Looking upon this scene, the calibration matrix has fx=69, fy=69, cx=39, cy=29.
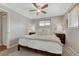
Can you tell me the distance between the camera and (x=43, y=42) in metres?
2.32

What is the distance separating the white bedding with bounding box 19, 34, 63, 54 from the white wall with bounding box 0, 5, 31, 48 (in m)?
0.30

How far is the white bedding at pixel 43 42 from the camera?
2142 millimetres

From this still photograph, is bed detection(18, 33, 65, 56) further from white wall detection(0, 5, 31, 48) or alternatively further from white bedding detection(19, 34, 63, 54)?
white wall detection(0, 5, 31, 48)

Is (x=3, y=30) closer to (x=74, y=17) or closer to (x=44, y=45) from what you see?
(x=44, y=45)

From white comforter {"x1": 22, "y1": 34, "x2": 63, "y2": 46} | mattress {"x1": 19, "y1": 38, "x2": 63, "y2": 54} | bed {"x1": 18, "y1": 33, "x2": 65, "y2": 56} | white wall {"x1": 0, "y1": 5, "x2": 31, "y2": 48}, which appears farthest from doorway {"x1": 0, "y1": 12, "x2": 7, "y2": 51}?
white comforter {"x1": 22, "y1": 34, "x2": 63, "y2": 46}

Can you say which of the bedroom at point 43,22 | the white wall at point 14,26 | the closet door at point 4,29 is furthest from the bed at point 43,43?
the closet door at point 4,29

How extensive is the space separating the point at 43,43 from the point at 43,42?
0.03 meters

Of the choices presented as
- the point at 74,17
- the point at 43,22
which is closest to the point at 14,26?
the point at 43,22

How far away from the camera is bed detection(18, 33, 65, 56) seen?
7.01 feet

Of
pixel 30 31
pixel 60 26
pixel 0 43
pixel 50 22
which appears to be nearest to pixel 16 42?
pixel 0 43

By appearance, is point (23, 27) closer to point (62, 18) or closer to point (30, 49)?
point (30, 49)

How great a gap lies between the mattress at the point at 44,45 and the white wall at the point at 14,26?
43cm

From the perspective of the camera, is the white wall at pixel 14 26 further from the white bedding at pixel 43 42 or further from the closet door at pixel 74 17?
the closet door at pixel 74 17

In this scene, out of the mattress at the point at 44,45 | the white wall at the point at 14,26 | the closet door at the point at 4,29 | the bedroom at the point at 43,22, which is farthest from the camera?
the closet door at the point at 4,29
